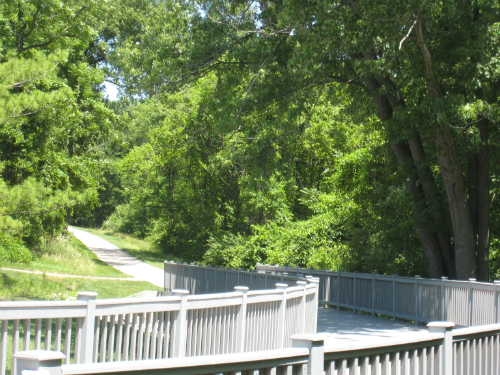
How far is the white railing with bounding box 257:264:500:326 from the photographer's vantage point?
12375 mm

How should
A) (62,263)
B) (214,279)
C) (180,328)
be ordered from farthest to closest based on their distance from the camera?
(62,263) → (214,279) → (180,328)

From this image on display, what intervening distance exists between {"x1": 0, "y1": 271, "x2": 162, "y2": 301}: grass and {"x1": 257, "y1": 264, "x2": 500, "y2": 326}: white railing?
739 centimetres

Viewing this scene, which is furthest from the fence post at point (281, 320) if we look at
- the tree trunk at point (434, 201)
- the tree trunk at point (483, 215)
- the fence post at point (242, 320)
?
the tree trunk at point (434, 201)

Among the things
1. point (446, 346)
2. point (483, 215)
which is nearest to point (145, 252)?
point (483, 215)

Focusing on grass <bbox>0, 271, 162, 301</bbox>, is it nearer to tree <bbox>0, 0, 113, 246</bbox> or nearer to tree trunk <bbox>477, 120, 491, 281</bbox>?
tree <bbox>0, 0, 113, 246</bbox>

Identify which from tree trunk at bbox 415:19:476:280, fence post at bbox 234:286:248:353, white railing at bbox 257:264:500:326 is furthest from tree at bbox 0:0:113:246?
tree trunk at bbox 415:19:476:280

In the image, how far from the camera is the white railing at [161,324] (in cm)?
537

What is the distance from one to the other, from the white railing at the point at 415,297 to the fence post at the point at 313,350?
9696 mm

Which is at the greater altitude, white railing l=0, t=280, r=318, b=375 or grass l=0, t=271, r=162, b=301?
white railing l=0, t=280, r=318, b=375

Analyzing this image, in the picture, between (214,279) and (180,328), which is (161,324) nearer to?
(180,328)

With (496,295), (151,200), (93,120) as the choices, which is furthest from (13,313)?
(151,200)

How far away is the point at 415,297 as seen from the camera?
571 inches

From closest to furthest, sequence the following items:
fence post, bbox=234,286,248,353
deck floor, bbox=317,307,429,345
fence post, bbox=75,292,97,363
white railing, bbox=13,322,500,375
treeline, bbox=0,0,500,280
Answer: white railing, bbox=13,322,500,375 < fence post, bbox=75,292,97,363 < fence post, bbox=234,286,248,353 < deck floor, bbox=317,307,429,345 < treeline, bbox=0,0,500,280

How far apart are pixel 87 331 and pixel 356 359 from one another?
327 centimetres
